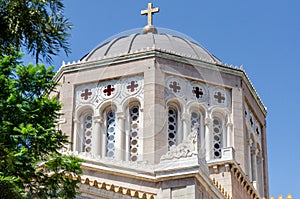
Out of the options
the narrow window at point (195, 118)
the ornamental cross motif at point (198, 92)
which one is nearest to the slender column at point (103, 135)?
the narrow window at point (195, 118)

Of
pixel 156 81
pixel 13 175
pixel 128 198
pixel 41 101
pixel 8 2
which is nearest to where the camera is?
pixel 8 2

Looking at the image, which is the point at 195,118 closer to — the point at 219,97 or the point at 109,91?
the point at 219,97

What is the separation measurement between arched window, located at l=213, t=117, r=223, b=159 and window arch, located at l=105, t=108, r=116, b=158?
3665 mm

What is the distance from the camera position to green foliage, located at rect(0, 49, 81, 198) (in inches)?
694

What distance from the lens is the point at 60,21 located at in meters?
14.1

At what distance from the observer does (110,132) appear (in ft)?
104

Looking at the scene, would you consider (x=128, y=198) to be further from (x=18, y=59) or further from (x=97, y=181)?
(x=18, y=59)

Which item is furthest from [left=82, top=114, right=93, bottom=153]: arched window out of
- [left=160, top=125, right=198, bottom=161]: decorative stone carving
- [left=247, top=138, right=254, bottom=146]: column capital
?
[left=160, top=125, right=198, bottom=161]: decorative stone carving

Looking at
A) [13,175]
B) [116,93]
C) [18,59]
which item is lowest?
[13,175]

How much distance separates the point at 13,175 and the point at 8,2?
4965mm

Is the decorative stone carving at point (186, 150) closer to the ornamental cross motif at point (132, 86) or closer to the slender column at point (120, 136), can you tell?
the slender column at point (120, 136)

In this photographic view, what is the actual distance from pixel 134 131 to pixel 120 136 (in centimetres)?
52

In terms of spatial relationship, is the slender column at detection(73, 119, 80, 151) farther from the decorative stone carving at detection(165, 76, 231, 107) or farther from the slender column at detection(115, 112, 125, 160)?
the decorative stone carving at detection(165, 76, 231, 107)

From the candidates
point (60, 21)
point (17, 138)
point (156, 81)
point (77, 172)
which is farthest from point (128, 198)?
point (60, 21)
